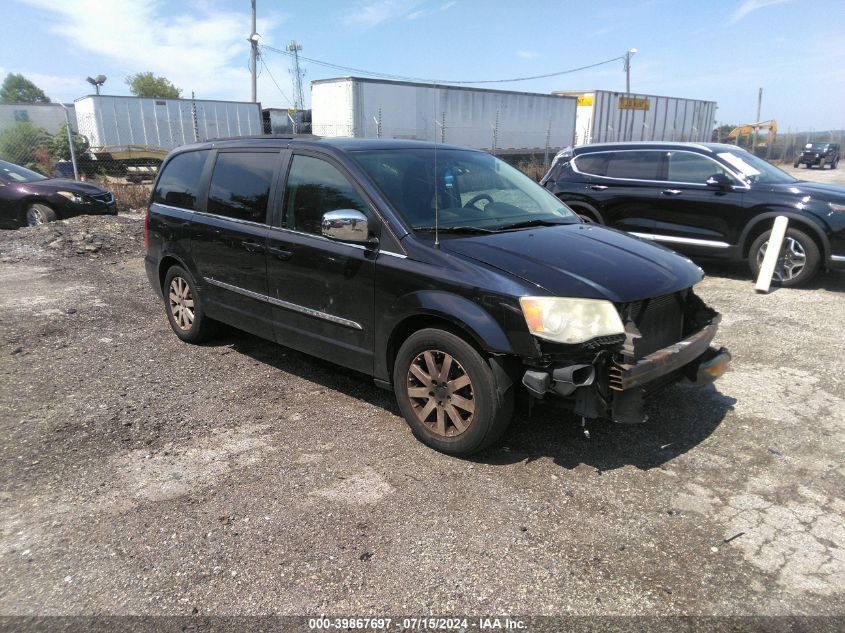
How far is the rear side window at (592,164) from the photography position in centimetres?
876

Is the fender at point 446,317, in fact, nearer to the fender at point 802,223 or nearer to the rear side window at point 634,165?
the fender at point 802,223

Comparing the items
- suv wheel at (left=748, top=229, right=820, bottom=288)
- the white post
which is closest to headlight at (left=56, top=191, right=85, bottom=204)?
suv wheel at (left=748, top=229, right=820, bottom=288)

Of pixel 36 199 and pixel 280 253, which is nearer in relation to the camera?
pixel 280 253

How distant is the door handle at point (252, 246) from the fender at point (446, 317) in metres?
1.31

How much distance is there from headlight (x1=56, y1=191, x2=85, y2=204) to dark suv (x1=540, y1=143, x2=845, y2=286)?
945 centimetres

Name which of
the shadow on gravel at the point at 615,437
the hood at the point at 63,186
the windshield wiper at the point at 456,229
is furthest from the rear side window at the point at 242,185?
the hood at the point at 63,186

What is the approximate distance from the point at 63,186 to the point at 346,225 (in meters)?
11.2

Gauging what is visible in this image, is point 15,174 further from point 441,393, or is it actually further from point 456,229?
point 441,393

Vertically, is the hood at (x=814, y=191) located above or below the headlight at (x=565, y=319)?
above

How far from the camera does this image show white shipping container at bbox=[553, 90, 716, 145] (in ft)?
104

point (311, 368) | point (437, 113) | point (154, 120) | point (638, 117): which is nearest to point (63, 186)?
point (311, 368)

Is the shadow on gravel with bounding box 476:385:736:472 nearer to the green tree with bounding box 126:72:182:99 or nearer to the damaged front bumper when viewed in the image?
the damaged front bumper

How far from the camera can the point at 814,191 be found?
7.09 metres

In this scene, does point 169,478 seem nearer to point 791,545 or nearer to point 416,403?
point 416,403
